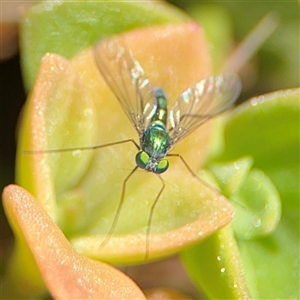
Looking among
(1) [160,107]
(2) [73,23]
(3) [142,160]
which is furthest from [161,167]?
(2) [73,23]

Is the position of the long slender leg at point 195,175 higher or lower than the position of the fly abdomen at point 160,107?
lower

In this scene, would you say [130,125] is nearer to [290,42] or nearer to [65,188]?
[65,188]

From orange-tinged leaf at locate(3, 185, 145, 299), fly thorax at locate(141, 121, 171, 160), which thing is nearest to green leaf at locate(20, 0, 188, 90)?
fly thorax at locate(141, 121, 171, 160)

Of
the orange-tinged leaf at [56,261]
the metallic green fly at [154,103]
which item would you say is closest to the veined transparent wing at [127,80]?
the metallic green fly at [154,103]

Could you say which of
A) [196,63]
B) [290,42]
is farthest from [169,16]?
[290,42]

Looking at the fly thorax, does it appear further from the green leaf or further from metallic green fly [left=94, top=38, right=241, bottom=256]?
the green leaf

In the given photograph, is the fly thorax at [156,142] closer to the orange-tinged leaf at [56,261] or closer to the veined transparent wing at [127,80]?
the veined transparent wing at [127,80]
